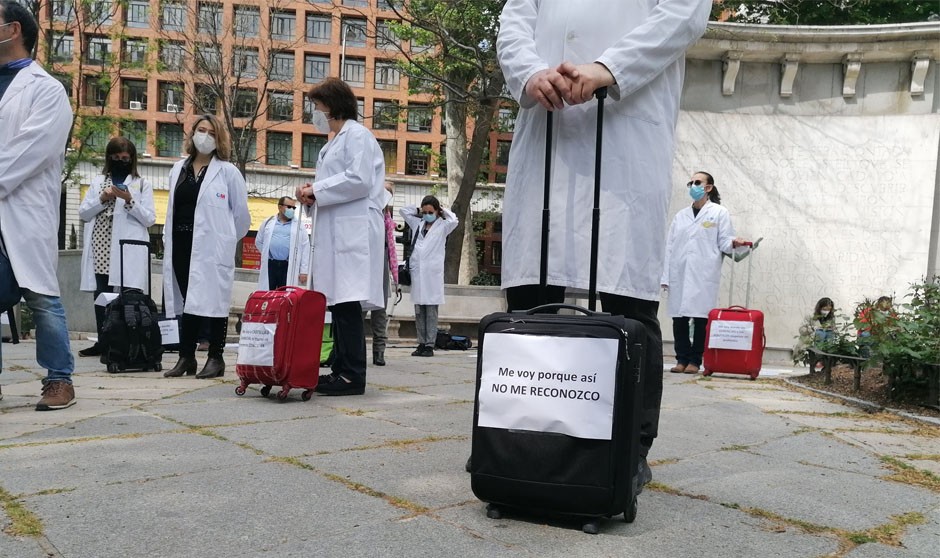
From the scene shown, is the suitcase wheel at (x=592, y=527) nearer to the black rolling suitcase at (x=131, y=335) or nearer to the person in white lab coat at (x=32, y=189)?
the person in white lab coat at (x=32, y=189)

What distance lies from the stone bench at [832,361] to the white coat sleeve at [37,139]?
584 centimetres

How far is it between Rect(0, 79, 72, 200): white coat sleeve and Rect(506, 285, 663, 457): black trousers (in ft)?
9.06

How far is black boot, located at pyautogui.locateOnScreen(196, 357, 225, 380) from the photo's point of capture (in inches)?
242

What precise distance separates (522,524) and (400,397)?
9.70 ft

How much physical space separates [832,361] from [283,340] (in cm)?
524

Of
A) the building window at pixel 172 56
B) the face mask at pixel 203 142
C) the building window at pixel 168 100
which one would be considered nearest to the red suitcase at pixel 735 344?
the face mask at pixel 203 142

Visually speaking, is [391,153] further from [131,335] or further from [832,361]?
[131,335]

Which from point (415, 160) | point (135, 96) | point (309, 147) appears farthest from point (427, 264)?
point (135, 96)

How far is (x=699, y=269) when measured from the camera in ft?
30.3

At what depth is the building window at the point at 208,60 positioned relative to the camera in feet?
77.7

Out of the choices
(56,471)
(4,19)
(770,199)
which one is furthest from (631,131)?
(770,199)

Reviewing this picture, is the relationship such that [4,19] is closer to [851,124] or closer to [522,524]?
[522,524]

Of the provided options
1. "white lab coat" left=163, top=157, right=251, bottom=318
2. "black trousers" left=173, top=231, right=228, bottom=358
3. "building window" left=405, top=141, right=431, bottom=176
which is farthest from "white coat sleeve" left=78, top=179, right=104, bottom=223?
"building window" left=405, top=141, right=431, bottom=176

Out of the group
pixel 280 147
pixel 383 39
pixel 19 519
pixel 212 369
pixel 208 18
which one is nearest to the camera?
pixel 19 519
